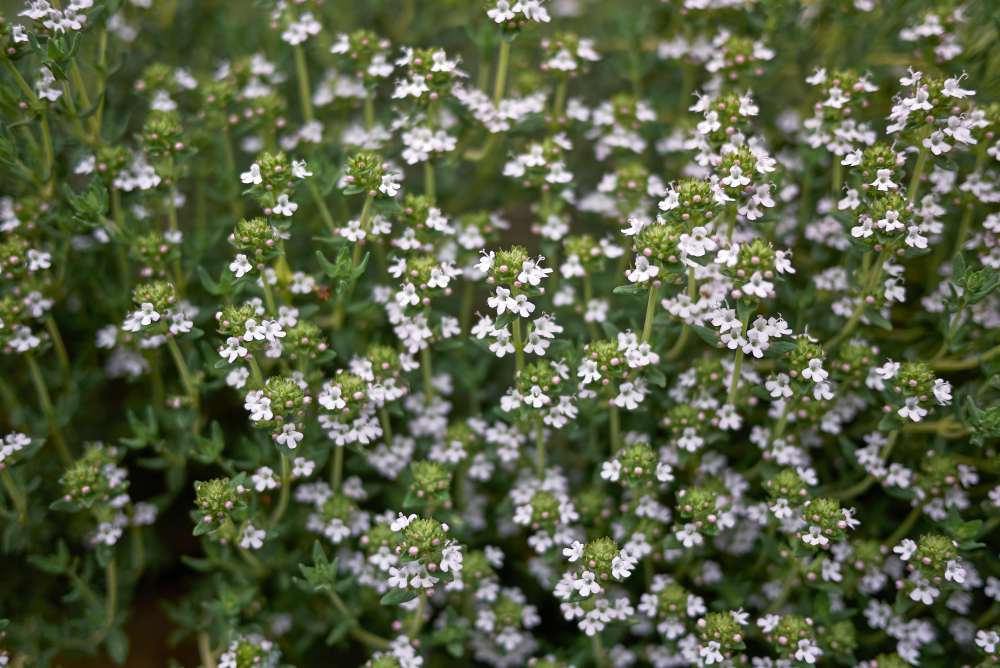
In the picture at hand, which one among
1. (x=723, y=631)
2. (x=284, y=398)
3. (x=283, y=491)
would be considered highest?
(x=284, y=398)

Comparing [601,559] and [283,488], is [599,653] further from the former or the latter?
[283,488]

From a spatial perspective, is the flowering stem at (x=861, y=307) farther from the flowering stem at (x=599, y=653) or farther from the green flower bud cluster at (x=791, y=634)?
the flowering stem at (x=599, y=653)

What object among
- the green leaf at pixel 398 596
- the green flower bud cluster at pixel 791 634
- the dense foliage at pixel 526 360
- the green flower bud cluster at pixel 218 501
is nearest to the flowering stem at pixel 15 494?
the dense foliage at pixel 526 360

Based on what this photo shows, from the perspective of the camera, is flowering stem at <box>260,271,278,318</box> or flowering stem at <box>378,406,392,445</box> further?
flowering stem at <box>378,406,392,445</box>

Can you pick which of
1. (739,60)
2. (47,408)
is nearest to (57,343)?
(47,408)

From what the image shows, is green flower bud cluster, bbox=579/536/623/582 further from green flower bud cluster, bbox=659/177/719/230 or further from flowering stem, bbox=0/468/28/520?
flowering stem, bbox=0/468/28/520

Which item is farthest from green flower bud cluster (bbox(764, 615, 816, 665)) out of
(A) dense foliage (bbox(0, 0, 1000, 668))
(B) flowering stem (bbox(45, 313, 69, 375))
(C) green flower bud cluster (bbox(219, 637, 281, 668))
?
(B) flowering stem (bbox(45, 313, 69, 375))
